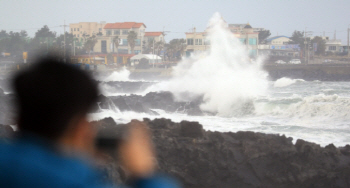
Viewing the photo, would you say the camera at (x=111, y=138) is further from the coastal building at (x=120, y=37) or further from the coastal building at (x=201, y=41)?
the coastal building at (x=120, y=37)

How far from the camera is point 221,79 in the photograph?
29438 millimetres

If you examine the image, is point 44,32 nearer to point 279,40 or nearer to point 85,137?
point 279,40

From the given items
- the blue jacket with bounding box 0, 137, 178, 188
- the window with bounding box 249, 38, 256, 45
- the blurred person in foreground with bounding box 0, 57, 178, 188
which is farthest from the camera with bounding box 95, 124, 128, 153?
the window with bounding box 249, 38, 256, 45

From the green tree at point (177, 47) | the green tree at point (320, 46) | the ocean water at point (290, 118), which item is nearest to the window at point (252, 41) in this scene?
the green tree at point (177, 47)

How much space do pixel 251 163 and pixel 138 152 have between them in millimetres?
2442

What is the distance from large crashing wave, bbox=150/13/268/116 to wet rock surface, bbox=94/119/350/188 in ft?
43.1

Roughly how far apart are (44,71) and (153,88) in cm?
955

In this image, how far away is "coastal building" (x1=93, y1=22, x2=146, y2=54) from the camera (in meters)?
71.0

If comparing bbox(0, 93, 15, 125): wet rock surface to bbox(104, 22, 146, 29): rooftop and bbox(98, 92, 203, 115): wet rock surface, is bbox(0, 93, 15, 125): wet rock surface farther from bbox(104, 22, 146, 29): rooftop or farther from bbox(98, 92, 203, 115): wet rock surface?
bbox(104, 22, 146, 29): rooftop

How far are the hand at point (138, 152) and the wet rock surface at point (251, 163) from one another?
0.24m

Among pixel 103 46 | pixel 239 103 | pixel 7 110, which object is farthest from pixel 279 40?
pixel 7 110

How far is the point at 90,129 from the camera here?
40.6 feet

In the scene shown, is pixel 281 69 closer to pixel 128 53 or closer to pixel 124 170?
pixel 128 53

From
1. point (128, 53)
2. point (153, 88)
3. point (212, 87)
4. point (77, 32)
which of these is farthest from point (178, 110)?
point (77, 32)
